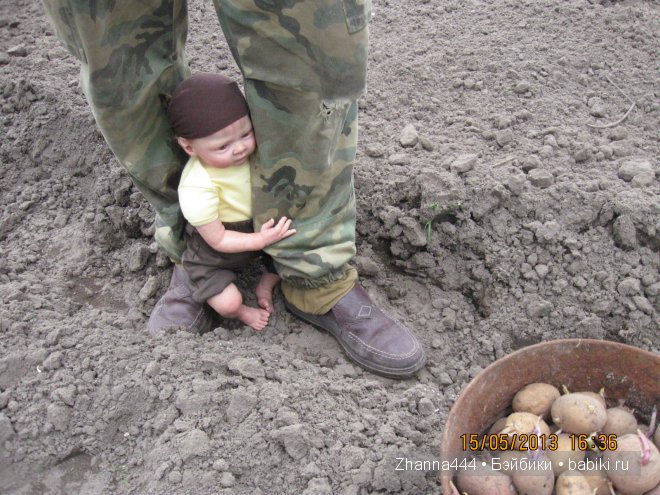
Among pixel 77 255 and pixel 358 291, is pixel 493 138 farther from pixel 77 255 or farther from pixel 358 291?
pixel 77 255

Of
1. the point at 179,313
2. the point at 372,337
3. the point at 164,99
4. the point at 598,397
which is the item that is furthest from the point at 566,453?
the point at 164,99

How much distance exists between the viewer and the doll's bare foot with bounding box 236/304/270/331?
2426 mm

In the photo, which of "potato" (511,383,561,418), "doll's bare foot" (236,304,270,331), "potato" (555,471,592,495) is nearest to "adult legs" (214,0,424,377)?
"doll's bare foot" (236,304,270,331)

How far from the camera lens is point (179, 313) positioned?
7.84 feet

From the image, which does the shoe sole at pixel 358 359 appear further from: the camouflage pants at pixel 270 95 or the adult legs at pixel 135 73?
the adult legs at pixel 135 73

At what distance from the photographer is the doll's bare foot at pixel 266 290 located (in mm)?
2486

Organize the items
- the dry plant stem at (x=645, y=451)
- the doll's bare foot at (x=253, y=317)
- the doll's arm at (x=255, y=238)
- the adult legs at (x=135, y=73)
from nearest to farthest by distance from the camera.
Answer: the dry plant stem at (x=645, y=451), the adult legs at (x=135, y=73), the doll's arm at (x=255, y=238), the doll's bare foot at (x=253, y=317)

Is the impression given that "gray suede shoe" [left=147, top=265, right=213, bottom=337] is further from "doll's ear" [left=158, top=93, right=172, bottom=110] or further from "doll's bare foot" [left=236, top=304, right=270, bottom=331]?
"doll's ear" [left=158, top=93, right=172, bottom=110]

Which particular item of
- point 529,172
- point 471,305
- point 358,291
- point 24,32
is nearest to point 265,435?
point 358,291

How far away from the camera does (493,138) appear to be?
279 centimetres

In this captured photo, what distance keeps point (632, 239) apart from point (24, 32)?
10.8 ft

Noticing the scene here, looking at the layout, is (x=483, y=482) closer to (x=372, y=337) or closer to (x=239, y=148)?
(x=372, y=337)

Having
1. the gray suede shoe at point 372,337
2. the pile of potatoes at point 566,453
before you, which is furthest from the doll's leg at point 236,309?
the pile of potatoes at point 566,453

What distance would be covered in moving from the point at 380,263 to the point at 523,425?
1005mm
